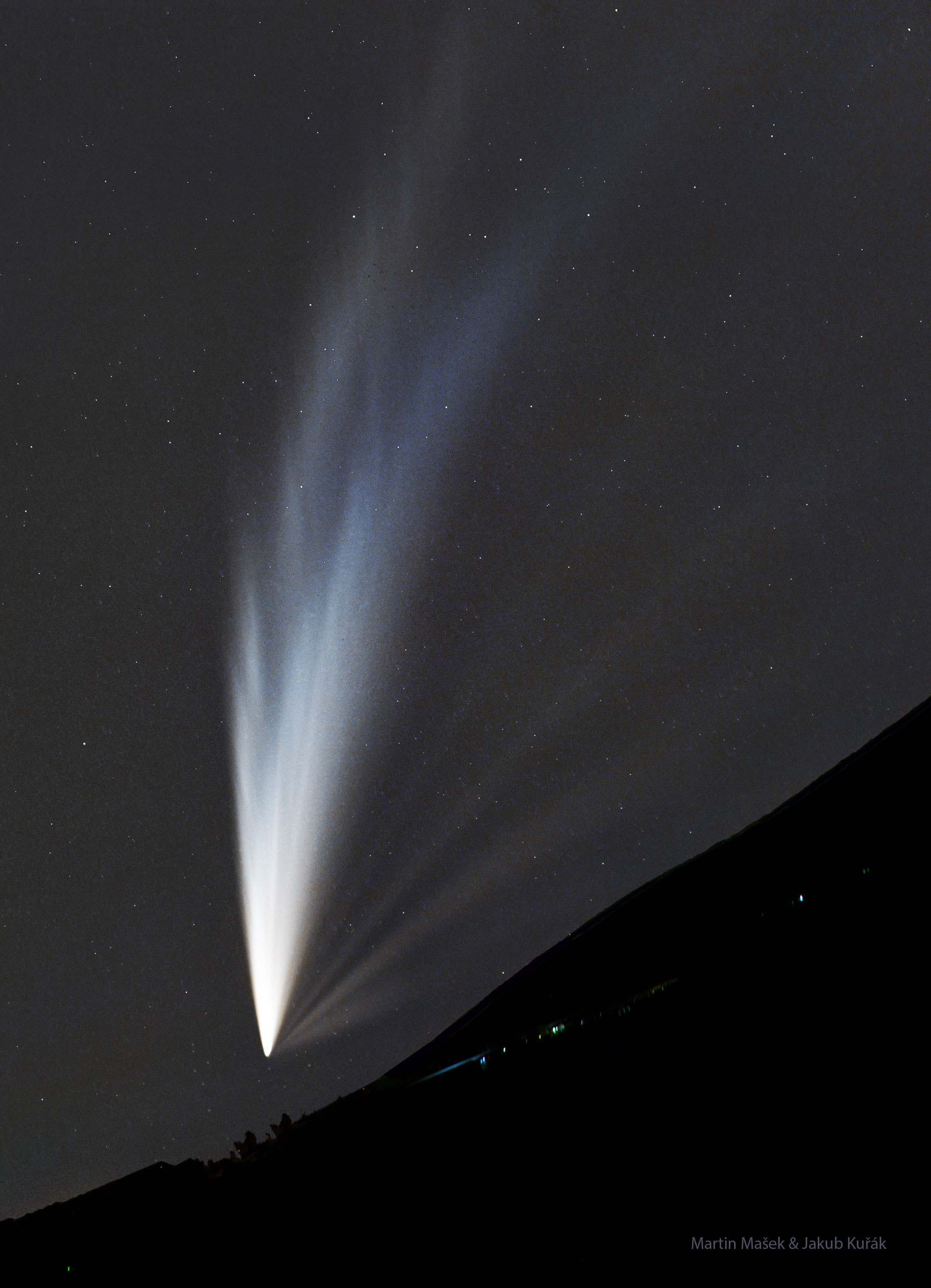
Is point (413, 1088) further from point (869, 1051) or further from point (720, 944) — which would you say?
point (869, 1051)

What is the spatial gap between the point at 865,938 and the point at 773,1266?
16.1 inches

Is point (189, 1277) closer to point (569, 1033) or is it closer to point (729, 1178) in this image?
point (569, 1033)

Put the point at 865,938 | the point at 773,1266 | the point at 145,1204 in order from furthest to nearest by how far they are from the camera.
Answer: the point at 145,1204 → the point at 865,938 → the point at 773,1266

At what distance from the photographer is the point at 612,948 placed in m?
1.51

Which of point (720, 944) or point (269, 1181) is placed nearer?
point (720, 944)

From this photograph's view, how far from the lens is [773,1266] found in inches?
50.1

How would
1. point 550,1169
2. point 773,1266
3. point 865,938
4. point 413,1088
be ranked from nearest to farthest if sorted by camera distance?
point 773,1266 < point 865,938 < point 550,1169 < point 413,1088

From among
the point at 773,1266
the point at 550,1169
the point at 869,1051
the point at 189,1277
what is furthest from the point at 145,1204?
the point at 869,1051

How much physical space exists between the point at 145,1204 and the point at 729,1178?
102 cm

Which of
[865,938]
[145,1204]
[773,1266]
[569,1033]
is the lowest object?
[773,1266]

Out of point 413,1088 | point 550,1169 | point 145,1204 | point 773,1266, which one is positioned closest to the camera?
point 773,1266

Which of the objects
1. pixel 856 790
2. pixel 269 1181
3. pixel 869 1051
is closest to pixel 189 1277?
pixel 269 1181

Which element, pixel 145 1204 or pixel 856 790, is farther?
pixel 145 1204

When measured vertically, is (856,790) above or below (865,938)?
above
